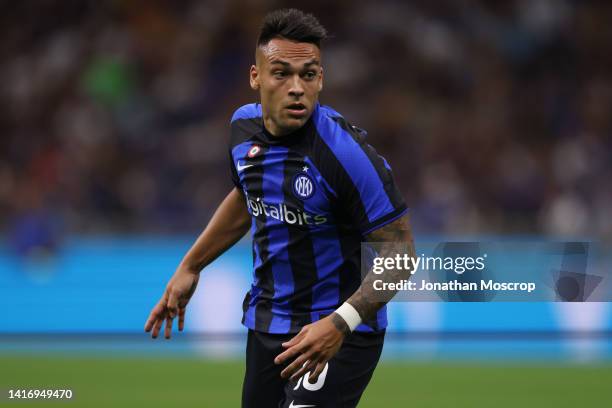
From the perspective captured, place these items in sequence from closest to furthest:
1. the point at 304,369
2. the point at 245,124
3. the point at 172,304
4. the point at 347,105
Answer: the point at 304,369 → the point at 245,124 → the point at 172,304 → the point at 347,105

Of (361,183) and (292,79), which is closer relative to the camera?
(361,183)

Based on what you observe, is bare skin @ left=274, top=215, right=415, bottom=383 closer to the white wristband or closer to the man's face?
the white wristband

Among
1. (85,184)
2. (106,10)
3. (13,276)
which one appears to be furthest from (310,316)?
(106,10)

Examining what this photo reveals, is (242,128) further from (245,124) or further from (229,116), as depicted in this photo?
(229,116)

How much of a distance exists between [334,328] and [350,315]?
0.27 feet

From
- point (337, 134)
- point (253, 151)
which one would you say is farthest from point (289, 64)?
point (253, 151)

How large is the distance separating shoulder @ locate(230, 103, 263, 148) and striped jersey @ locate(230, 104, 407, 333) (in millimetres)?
12

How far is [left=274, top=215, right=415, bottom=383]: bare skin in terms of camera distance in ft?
11.5

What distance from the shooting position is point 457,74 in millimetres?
14305

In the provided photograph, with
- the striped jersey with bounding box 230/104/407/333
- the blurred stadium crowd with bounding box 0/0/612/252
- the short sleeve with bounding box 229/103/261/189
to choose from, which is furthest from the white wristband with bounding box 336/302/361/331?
the blurred stadium crowd with bounding box 0/0/612/252

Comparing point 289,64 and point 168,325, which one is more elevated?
point 289,64

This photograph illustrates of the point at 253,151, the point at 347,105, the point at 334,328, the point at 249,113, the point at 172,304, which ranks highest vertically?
the point at 347,105

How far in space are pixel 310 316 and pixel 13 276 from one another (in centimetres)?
660

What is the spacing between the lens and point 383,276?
3.59 m
